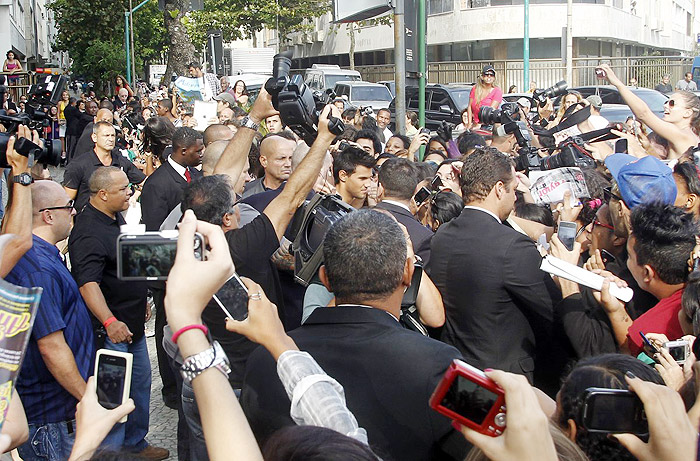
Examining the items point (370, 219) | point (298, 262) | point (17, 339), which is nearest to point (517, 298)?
point (298, 262)

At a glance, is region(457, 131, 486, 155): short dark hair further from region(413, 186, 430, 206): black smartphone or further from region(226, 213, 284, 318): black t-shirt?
region(226, 213, 284, 318): black t-shirt

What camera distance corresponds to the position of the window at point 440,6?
4062cm

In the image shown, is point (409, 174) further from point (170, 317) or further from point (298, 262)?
point (170, 317)

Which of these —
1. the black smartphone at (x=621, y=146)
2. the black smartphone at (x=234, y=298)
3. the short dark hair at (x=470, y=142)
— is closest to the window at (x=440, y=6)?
the short dark hair at (x=470, y=142)

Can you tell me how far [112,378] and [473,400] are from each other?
133 cm

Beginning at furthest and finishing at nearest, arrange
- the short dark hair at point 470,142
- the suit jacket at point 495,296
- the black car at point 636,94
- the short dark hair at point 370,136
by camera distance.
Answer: the black car at point 636,94
the short dark hair at point 370,136
the short dark hair at point 470,142
the suit jacket at point 495,296

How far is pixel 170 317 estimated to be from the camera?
177 centimetres

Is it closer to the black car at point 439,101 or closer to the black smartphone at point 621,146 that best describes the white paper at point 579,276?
the black smartphone at point 621,146

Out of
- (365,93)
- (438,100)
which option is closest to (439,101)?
(438,100)

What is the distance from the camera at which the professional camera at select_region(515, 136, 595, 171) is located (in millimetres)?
5316

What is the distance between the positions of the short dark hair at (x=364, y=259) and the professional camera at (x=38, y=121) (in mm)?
1924

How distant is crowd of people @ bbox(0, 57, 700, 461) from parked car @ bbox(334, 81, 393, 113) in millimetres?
16429

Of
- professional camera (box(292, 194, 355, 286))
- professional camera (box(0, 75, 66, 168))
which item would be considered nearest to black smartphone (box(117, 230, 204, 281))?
professional camera (box(292, 194, 355, 286))

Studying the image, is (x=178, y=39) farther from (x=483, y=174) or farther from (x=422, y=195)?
(x=483, y=174)
